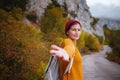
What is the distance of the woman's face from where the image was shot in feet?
9.13

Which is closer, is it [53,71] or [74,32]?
[53,71]

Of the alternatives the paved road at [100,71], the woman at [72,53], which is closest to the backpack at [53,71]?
the woman at [72,53]

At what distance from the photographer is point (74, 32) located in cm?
280

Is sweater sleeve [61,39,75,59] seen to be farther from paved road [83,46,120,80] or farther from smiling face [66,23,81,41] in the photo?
paved road [83,46,120,80]

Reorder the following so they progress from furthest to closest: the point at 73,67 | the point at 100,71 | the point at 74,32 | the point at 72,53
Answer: the point at 100,71
the point at 74,32
the point at 73,67
the point at 72,53

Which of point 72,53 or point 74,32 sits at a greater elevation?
point 74,32

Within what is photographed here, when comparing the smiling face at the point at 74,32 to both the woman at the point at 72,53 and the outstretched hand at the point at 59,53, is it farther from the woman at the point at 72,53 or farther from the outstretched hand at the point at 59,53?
the outstretched hand at the point at 59,53

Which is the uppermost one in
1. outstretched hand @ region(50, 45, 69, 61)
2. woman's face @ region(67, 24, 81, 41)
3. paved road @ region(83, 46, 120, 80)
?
woman's face @ region(67, 24, 81, 41)

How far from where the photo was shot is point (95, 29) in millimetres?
79250

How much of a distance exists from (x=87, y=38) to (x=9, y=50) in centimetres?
4203

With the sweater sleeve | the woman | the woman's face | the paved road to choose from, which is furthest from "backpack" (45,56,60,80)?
the paved road

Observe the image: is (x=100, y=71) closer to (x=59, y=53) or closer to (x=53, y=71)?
(x=53, y=71)

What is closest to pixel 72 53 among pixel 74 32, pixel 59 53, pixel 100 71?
pixel 59 53

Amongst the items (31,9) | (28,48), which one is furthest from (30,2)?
(28,48)
